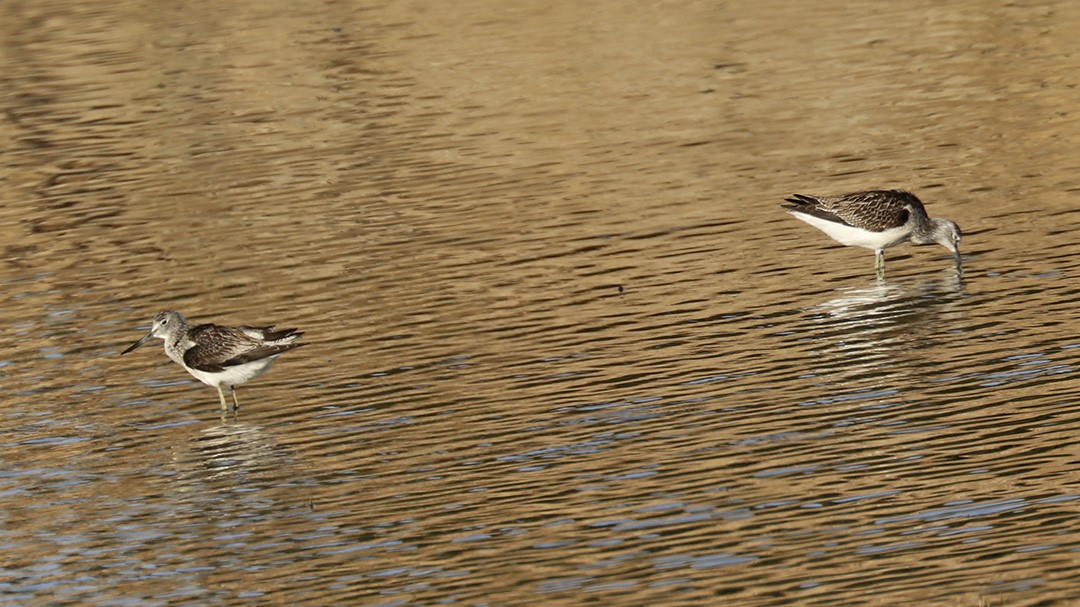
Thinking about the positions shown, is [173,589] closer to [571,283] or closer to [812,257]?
[571,283]

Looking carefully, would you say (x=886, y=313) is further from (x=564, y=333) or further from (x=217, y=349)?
(x=217, y=349)

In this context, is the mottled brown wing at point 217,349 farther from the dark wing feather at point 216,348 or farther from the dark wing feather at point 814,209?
the dark wing feather at point 814,209

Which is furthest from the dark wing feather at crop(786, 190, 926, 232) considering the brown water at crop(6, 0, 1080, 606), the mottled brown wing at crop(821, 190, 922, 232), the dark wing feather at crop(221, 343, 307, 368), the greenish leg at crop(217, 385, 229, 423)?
the greenish leg at crop(217, 385, 229, 423)

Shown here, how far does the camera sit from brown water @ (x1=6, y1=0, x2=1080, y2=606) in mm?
14898

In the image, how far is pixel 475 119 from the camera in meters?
39.9

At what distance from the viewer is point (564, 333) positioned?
73.0ft

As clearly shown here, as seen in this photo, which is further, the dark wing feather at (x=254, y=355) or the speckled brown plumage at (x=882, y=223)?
the speckled brown plumage at (x=882, y=223)

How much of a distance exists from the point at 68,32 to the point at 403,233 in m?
33.0

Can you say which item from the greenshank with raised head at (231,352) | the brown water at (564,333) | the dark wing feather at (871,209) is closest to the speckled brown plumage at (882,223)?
the dark wing feather at (871,209)

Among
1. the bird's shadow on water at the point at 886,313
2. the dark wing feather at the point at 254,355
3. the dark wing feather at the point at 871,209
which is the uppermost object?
the dark wing feather at the point at 871,209

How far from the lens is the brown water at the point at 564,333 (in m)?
14.9

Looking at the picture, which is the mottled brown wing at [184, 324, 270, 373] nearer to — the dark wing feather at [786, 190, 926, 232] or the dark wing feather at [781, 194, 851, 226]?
the dark wing feather at [786, 190, 926, 232]

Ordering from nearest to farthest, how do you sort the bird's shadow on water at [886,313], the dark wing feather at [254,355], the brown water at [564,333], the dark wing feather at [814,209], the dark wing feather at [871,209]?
the brown water at [564,333] < the dark wing feather at [254,355] < the bird's shadow on water at [886,313] < the dark wing feather at [871,209] < the dark wing feather at [814,209]

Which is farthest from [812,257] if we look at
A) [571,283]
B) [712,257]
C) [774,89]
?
[774,89]
